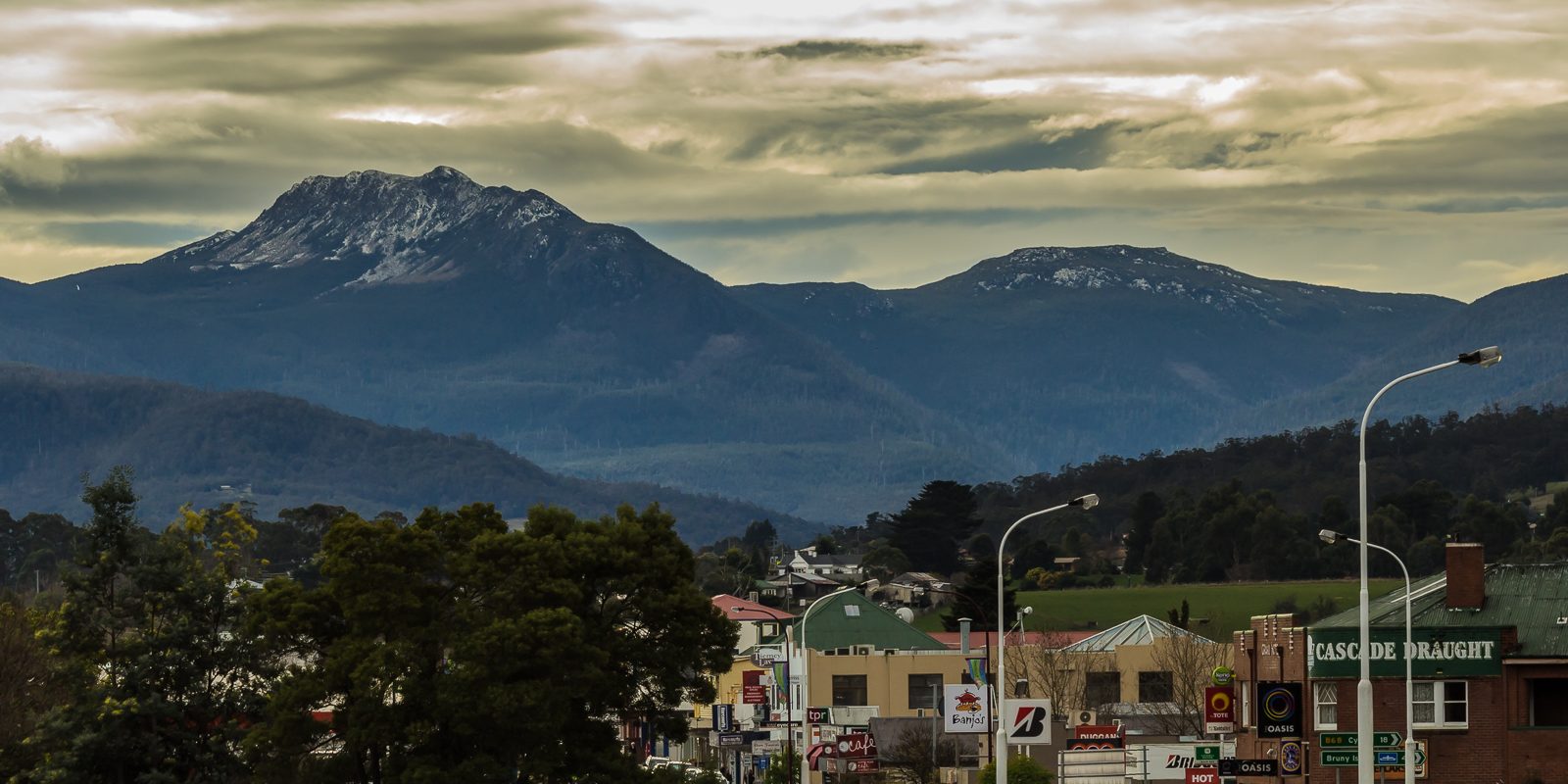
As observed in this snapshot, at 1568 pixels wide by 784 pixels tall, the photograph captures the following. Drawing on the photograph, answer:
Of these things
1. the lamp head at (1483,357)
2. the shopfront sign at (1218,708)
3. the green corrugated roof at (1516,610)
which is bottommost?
the shopfront sign at (1218,708)

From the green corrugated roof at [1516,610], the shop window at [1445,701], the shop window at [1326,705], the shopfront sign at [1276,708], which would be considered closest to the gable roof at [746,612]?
the shop window at [1326,705]

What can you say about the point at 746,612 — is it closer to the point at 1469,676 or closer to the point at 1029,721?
the point at 1469,676

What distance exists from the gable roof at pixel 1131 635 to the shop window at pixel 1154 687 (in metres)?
2.62

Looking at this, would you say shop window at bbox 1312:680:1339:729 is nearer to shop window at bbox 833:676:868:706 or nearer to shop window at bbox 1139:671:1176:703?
shop window at bbox 1139:671:1176:703

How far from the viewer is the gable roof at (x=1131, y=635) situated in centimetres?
13412

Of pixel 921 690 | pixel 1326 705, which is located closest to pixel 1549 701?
pixel 1326 705

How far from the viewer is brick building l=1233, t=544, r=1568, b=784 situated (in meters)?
74.1

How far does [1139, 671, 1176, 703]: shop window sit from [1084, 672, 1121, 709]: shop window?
1.25 meters

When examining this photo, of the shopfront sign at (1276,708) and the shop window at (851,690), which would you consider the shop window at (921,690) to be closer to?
the shop window at (851,690)

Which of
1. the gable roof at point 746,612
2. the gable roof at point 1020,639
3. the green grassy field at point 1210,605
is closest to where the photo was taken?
the gable roof at point 1020,639

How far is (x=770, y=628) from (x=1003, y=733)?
102906 mm

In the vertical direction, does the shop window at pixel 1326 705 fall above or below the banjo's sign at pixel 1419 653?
below

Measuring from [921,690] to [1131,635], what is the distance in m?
12.1

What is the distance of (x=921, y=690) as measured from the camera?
447 feet
